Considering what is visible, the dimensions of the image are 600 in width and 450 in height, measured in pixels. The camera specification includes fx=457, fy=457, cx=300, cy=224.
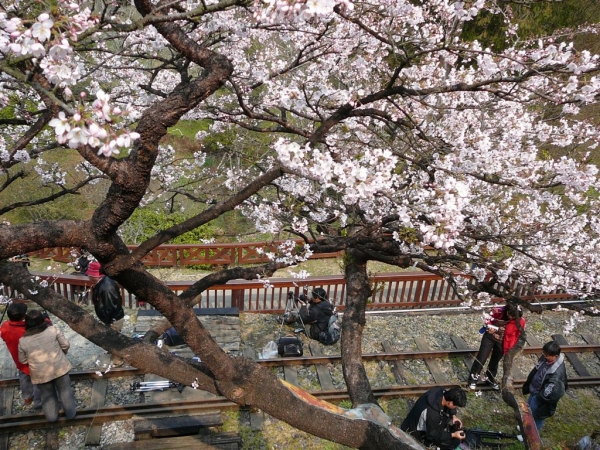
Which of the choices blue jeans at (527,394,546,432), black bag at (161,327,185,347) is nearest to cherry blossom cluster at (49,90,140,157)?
black bag at (161,327,185,347)

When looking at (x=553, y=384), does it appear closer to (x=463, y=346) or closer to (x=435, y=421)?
(x=435, y=421)

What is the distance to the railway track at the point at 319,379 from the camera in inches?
261

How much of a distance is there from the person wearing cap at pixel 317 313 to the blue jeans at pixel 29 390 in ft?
14.6

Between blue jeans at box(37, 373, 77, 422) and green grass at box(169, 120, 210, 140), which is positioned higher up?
green grass at box(169, 120, 210, 140)

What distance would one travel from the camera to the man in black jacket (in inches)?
253

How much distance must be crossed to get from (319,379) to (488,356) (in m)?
2.99

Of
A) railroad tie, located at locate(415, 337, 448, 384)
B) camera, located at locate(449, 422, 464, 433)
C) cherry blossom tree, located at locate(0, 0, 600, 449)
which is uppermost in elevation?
cherry blossom tree, located at locate(0, 0, 600, 449)

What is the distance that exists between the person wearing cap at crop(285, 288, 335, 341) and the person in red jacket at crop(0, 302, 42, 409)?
452cm

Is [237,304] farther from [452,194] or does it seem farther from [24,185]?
[24,185]

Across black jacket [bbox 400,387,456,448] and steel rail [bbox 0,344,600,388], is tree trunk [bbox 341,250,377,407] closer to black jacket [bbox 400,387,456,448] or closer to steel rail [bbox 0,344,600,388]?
black jacket [bbox 400,387,456,448]

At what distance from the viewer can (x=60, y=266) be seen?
12898mm

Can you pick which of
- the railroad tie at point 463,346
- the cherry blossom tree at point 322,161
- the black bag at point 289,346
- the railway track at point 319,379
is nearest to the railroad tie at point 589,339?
the railway track at point 319,379

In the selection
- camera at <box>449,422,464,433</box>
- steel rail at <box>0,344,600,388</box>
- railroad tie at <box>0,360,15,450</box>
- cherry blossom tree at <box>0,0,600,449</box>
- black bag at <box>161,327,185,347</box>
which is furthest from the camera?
black bag at <box>161,327,185,347</box>

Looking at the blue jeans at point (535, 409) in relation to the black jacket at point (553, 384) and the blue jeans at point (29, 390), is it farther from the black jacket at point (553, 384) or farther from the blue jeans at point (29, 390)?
the blue jeans at point (29, 390)
